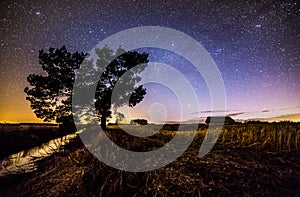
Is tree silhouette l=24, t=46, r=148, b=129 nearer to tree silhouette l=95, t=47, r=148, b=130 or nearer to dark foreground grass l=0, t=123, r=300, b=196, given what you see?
tree silhouette l=95, t=47, r=148, b=130

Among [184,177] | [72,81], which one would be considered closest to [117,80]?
[72,81]

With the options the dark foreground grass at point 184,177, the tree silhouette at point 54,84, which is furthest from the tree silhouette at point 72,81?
the dark foreground grass at point 184,177

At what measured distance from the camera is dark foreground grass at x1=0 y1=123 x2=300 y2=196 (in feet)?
8.97

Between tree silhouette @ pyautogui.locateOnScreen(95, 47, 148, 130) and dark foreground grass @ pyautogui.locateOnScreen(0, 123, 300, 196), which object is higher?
tree silhouette @ pyautogui.locateOnScreen(95, 47, 148, 130)

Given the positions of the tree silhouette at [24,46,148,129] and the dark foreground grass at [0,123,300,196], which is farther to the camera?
the tree silhouette at [24,46,148,129]

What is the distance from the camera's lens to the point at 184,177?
9.89ft

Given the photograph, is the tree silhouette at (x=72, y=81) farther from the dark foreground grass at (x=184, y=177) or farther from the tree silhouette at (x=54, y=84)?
the dark foreground grass at (x=184, y=177)

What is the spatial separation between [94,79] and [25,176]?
62.9ft

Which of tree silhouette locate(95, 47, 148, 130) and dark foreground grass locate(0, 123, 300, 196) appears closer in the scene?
dark foreground grass locate(0, 123, 300, 196)

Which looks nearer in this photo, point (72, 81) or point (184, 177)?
point (184, 177)

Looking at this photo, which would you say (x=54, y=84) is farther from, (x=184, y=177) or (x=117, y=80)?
(x=184, y=177)

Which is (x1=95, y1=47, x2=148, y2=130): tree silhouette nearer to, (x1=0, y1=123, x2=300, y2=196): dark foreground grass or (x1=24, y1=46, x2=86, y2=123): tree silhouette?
(x1=24, y1=46, x2=86, y2=123): tree silhouette

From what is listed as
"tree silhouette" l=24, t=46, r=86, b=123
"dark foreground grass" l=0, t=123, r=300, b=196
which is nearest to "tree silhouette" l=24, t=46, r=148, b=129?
"tree silhouette" l=24, t=46, r=86, b=123

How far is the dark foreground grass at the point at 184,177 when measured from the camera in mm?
2735
